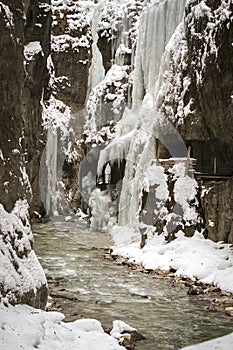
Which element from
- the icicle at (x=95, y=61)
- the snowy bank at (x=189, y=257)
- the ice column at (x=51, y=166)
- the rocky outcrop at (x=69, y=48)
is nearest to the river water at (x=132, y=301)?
the snowy bank at (x=189, y=257)

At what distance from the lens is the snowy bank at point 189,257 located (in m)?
13.6

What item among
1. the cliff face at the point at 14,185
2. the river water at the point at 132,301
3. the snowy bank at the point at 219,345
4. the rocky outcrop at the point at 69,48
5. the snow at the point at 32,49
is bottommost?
the river water at the point at 132,301

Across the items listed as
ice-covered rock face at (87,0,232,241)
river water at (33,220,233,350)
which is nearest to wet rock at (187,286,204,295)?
river water at (33,220,233,350)

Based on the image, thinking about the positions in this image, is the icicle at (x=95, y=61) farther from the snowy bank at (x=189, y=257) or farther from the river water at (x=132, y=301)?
the river water at (x=132, y=301)

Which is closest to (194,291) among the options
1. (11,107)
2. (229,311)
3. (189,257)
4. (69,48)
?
(229,311)

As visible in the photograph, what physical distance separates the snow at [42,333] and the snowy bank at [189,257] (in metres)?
6.26

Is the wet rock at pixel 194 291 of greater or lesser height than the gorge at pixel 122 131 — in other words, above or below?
below

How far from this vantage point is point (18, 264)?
757 cm

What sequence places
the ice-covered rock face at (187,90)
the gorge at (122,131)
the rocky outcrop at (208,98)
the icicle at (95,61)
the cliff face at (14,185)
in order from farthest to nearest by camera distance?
the icicle at (95,61)
the ice-covered rock face at (187,90)
the rocky outcrop at (208,98)
the gorge at (122,131)
the cliff face at (14,185)

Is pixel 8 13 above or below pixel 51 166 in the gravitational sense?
above

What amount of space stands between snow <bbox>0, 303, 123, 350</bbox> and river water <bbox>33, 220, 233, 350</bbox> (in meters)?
1.28

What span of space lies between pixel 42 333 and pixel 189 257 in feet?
31.0

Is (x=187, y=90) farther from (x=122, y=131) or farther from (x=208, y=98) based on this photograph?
(x=122, y=131)

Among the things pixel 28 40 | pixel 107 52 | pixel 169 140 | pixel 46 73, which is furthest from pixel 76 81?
pixel 169 140
